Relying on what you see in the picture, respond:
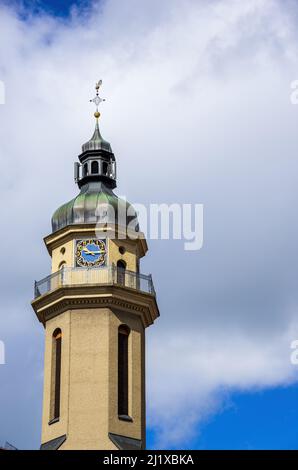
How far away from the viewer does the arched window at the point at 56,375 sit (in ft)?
195

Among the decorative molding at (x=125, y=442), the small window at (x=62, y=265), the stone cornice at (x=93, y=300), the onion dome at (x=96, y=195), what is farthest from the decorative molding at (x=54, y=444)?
the onion dome at (x=96, y=195)

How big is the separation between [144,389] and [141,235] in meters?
7.84

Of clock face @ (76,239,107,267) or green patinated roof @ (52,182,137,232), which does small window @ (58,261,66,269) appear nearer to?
clock face @ (76,239,107,267)

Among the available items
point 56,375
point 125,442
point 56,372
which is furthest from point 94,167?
point 125,442

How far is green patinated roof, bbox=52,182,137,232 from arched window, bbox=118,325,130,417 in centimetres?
567

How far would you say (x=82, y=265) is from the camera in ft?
204

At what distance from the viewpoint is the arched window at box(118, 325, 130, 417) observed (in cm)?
5941

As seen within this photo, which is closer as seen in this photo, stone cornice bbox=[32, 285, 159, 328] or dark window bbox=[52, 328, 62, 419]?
dark window bbox=[52, 328, 62, 419]

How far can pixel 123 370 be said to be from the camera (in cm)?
6022

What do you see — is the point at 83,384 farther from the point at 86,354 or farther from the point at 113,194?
the point at 113,194

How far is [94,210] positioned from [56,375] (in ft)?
27.4

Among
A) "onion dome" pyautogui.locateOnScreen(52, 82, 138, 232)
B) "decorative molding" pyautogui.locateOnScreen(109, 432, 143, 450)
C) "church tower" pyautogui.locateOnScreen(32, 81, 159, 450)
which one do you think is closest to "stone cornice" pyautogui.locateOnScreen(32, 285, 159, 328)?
"church tower" pyautogui.locateOnScreen(32, 81, 159, 450)

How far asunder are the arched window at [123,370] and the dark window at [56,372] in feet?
8.96
